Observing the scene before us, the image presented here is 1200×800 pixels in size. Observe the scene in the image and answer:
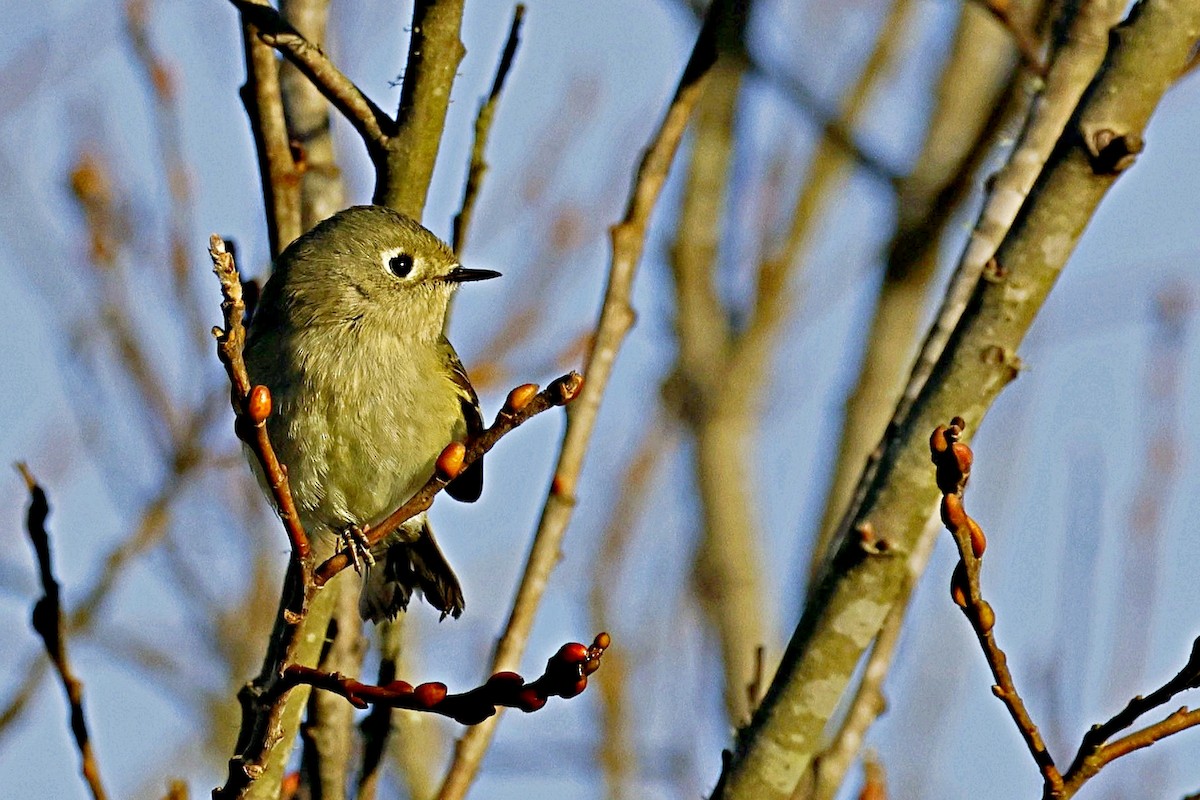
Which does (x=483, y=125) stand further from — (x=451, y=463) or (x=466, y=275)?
(x=451, y=463)

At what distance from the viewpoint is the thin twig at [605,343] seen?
3012 millimetres

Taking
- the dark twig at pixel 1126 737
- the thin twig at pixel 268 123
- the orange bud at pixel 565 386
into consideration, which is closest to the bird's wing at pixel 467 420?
the thin twig at pixel 268 123

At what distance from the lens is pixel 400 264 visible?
12.2 ft

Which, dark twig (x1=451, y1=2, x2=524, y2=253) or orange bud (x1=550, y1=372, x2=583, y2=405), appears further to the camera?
dark twig (x1=451, y1=2, x2=524, y2=253)

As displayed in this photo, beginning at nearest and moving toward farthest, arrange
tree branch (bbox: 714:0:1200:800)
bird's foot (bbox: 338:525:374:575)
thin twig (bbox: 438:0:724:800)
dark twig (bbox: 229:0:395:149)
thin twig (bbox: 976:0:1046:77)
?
1. bird's foot (bbox: 338:525:374:575)
2. tree branch (bbox: 714:0:1200:800)
3. dark twig (bbox: 229:0:395:149)
4. thin twig (bbox: 438:0:724:800)
5. thin twig (bbox: 976:0:1046:77)

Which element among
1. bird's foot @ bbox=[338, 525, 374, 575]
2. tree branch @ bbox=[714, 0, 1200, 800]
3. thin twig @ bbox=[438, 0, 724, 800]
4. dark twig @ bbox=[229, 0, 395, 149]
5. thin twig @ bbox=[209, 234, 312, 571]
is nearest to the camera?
thin twig @ bbox=[209, 234, 312, 571]

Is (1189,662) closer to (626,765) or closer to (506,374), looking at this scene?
(626,765)

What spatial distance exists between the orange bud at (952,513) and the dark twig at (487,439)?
51 centimetres

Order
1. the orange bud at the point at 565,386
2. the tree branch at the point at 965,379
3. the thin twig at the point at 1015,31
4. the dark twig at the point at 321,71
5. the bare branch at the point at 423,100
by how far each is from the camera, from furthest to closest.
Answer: the thin twig at the point at 1015,31
the bare branch at the point at 423,100
the dark twig at the point at 321,71
the tree branch at the point at 965,379
the orange bud at the point at 565,386

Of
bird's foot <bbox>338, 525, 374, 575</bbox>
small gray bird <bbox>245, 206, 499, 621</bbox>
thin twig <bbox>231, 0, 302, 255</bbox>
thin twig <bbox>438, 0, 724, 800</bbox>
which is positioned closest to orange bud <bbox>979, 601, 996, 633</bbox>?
bird's foot <bbox>338, 525, 374, 575</bbox>

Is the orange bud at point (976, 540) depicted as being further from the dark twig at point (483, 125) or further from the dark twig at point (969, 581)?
the dark twig at point (483, 125)

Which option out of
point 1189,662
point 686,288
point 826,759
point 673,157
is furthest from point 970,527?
point 686,288

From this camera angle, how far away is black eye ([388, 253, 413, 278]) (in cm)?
369

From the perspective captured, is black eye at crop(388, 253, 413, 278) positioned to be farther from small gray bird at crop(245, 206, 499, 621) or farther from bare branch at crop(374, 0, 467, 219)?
bare branch at crop(374, 0, 467, 219)
